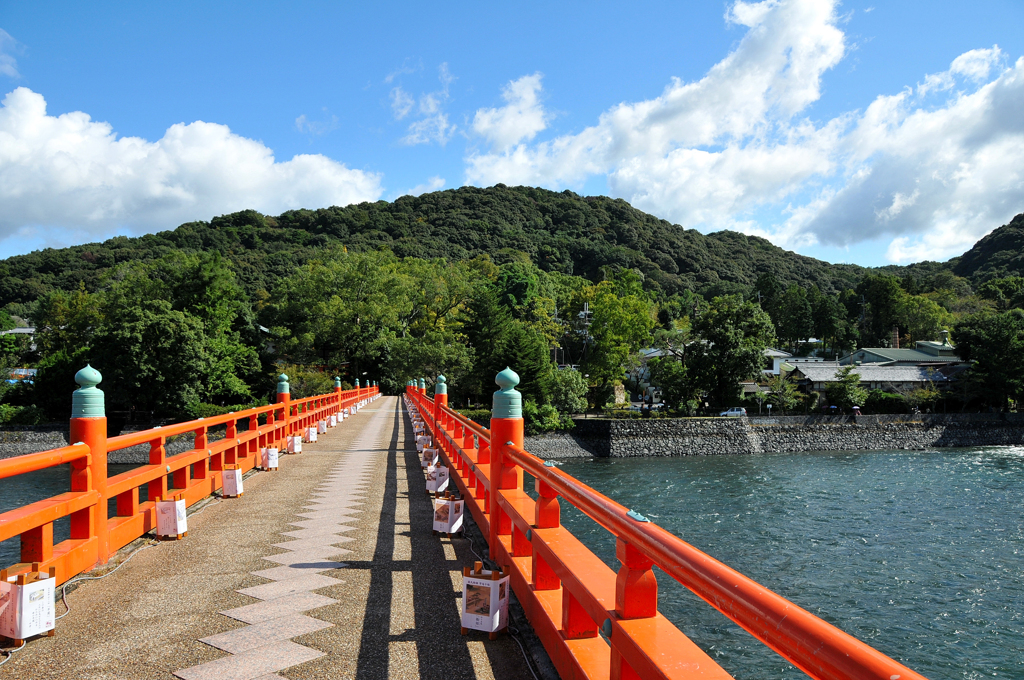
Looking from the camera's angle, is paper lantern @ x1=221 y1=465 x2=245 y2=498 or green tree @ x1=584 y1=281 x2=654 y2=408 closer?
paper lantern @ x1=221 y1=465 x2=245 y2=498

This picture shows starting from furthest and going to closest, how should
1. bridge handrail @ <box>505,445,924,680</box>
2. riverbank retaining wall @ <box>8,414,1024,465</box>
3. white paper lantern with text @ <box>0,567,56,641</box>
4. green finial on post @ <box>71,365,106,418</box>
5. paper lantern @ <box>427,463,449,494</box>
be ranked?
riverbank retaining wall @ <box>8,414,1024,465</box> → paper lantern @ <box>427,463,449,494</box> → green finial on post @ <box>71,365,106,418</box> → white paper lantern with text @ <box>0,567,56,641</box> → bridge handrail @ <box>505,445,924,680</box>

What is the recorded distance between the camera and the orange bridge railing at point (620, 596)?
4.31 ft

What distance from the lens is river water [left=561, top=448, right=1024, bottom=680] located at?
1260 centimetres

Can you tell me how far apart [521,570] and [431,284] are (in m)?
65.9

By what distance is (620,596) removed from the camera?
2.35 m

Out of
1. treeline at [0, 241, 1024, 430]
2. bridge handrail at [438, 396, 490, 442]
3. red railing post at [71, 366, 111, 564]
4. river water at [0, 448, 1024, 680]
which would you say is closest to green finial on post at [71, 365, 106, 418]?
red railing post at [71, 366, 111, 564]

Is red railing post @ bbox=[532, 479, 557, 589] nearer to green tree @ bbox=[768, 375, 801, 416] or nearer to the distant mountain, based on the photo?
green tree @ bbox=[768, 375, 801, 416]

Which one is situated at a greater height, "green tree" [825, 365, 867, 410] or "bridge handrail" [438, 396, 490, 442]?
"bridge handrail" [438, 396, 490, 442]

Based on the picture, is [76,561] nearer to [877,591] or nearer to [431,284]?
[877,591]

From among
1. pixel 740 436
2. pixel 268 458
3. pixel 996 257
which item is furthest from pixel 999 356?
pixel 996 257

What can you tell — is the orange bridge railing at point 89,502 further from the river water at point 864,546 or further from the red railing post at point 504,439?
the river water at point 864,546

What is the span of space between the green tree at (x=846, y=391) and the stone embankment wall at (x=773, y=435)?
117 inches

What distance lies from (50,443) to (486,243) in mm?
97107

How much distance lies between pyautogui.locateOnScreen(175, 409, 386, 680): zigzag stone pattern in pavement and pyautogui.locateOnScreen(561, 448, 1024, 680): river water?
7.80 m
